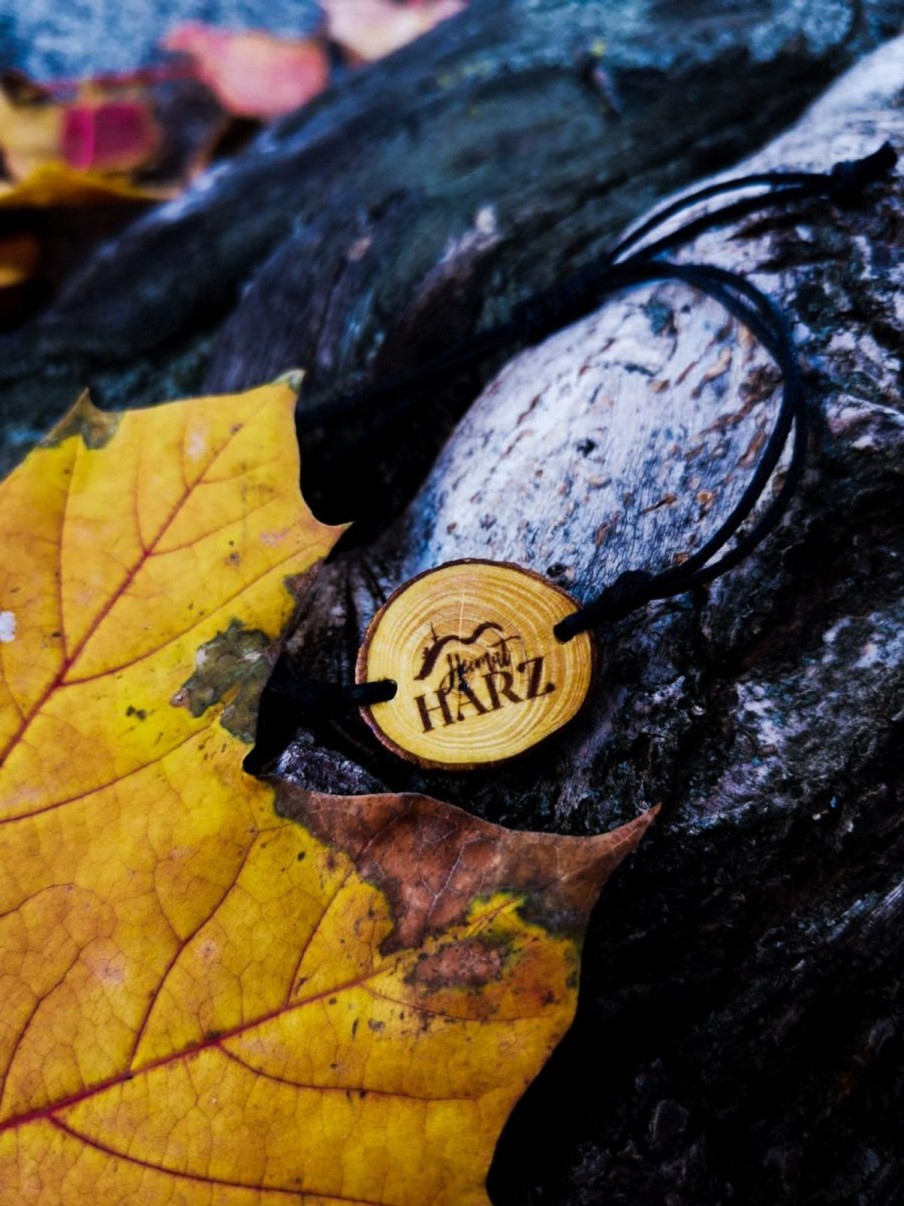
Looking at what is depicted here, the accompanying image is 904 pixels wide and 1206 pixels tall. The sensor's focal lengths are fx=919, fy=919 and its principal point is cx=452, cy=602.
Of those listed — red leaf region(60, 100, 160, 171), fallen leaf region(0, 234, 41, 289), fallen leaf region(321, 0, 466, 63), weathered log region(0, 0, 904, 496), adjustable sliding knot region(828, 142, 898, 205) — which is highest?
fallen leaf region(321, 0, 466, 63)

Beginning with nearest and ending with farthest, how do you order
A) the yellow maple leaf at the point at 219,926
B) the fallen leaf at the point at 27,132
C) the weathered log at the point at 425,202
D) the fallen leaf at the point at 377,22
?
the yellow maple leaf at the point at 219,926
the weathered log at the point at 425,202
the fallen leaf at the point at 27,132
the fallen leaf at the point at 377,22

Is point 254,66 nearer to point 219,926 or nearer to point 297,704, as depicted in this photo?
point 297,704

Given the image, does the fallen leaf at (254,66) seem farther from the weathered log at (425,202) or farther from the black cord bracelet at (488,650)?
the black cord bracelet at (488,650)

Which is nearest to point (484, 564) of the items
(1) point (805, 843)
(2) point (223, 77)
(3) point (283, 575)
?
(3) point (283, 575)

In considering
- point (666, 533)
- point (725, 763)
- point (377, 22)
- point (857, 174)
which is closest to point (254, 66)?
point (377, 22)

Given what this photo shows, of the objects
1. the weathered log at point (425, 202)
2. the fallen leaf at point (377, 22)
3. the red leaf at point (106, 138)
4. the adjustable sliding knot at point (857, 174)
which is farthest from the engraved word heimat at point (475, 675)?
the fallen leaf at point (377, 22)

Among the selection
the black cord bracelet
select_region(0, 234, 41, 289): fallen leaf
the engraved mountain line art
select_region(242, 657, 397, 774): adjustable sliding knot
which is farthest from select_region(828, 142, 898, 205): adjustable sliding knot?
select_region(0, 234, 41, 289): fallen leaf

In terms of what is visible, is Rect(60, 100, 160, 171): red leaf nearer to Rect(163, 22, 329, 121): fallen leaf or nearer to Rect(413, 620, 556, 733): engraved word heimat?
Rect(163, 22, 329, 121): fallen leaf
